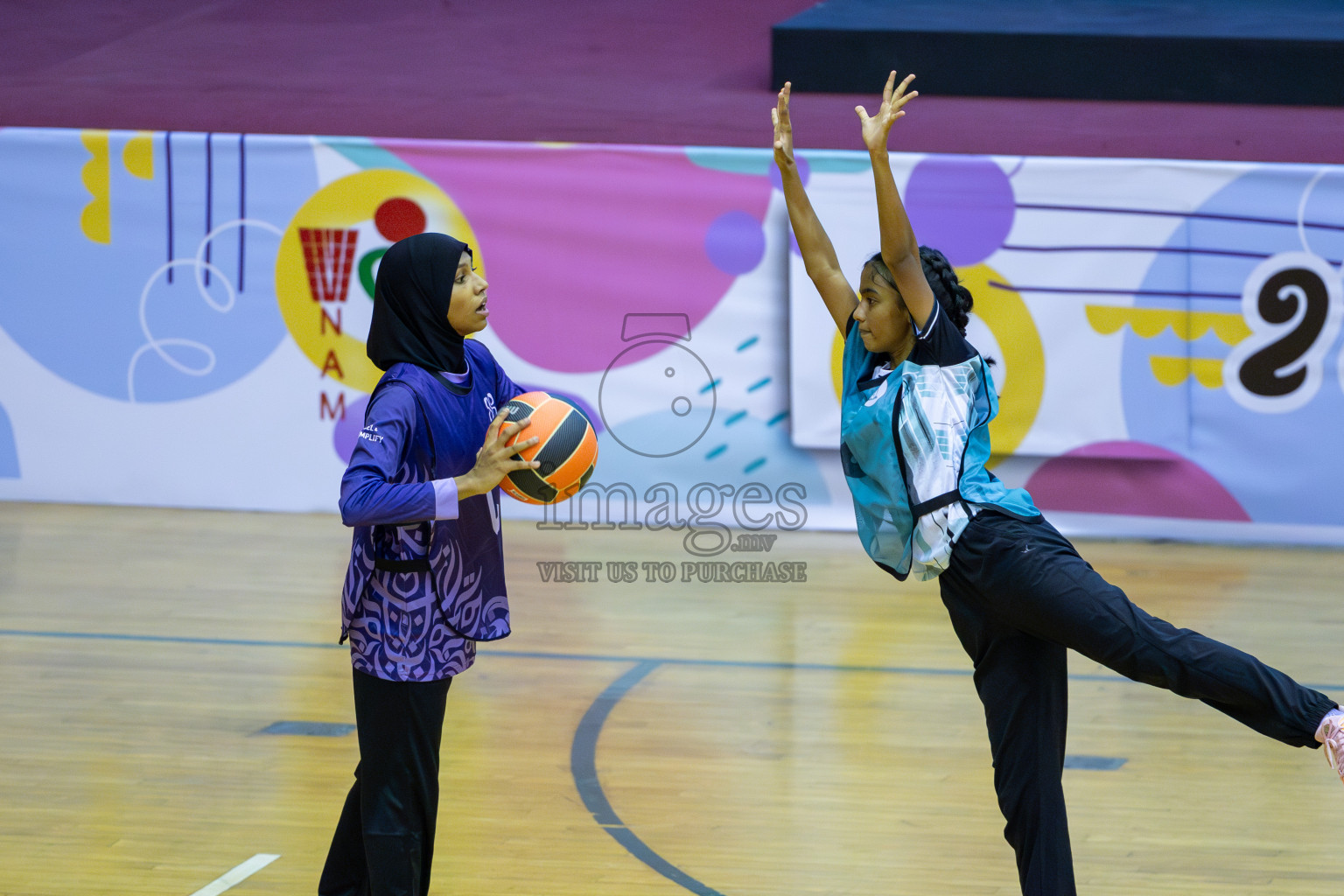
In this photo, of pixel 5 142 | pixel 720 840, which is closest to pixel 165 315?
pixel 5 142

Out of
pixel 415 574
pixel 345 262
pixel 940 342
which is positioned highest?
pixel 345 262

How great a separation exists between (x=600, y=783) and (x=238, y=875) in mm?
1082

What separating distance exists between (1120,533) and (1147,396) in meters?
0.72

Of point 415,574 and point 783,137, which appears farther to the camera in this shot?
point 783,137

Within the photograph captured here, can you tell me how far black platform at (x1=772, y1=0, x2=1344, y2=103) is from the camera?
816 cm

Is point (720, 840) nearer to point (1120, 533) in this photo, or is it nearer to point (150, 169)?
point (1120, 533)

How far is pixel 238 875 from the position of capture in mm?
3385

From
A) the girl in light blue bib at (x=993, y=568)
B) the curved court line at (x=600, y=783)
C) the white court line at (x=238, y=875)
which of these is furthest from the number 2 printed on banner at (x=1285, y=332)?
the white court line at (x=238, y=875)

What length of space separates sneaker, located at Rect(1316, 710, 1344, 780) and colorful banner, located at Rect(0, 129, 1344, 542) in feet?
14.2

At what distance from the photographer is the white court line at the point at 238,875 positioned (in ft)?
10.8

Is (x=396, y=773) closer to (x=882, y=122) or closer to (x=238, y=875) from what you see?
(x=238, y=875)

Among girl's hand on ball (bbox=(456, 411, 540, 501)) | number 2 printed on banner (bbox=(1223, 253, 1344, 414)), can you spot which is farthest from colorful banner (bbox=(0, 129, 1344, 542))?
girl's hand on ball (bbox=(456, 411, 540, 501))

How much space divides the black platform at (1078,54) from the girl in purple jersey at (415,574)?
625cm

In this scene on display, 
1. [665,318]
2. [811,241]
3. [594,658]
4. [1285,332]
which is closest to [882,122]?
[811,241]
